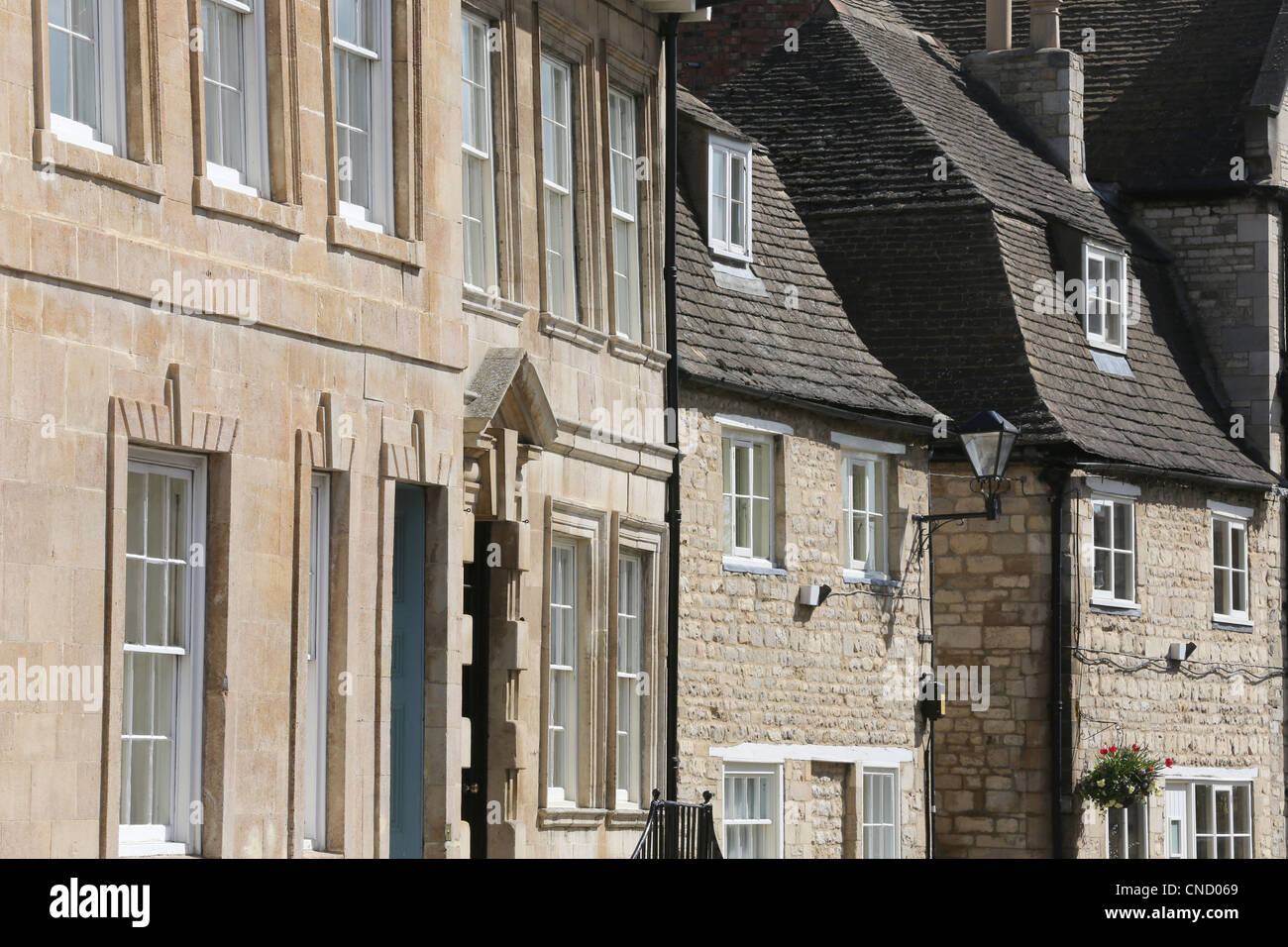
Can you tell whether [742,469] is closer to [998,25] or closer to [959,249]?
[959,249]

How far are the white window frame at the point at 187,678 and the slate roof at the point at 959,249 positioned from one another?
15.6 metres

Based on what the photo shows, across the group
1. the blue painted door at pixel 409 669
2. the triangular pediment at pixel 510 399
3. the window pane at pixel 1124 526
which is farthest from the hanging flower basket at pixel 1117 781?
the blue painted door at pixel 409 669

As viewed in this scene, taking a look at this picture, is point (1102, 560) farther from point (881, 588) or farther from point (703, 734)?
point (703, 734)

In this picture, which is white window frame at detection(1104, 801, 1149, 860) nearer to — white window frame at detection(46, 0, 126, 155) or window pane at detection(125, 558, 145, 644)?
window pane at detection(125, 558, 145, 644)

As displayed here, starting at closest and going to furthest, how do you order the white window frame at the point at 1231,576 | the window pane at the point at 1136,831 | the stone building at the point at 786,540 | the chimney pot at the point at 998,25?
the stone building at the point at 786,540, the window pane at the point at 1136,831, the white window frame at the point at 1231,576, the chimney pot at the point at 998,25

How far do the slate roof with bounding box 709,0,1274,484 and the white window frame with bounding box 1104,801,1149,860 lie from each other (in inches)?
151

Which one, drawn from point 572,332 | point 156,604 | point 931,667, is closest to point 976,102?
point 931,667

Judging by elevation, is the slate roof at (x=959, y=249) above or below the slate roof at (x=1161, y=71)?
below

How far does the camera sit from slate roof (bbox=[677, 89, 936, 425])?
23188 mm

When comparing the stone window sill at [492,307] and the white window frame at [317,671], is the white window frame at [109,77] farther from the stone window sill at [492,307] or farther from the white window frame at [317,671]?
the stone window sill at [492,307]

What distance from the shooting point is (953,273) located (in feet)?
95.5

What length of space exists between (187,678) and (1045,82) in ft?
72.3

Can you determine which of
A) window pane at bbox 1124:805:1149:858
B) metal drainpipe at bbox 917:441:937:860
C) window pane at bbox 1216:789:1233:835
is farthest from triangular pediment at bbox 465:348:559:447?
window pane at bbox 1216:789:1233:835

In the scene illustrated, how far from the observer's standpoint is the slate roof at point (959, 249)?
28641mm
